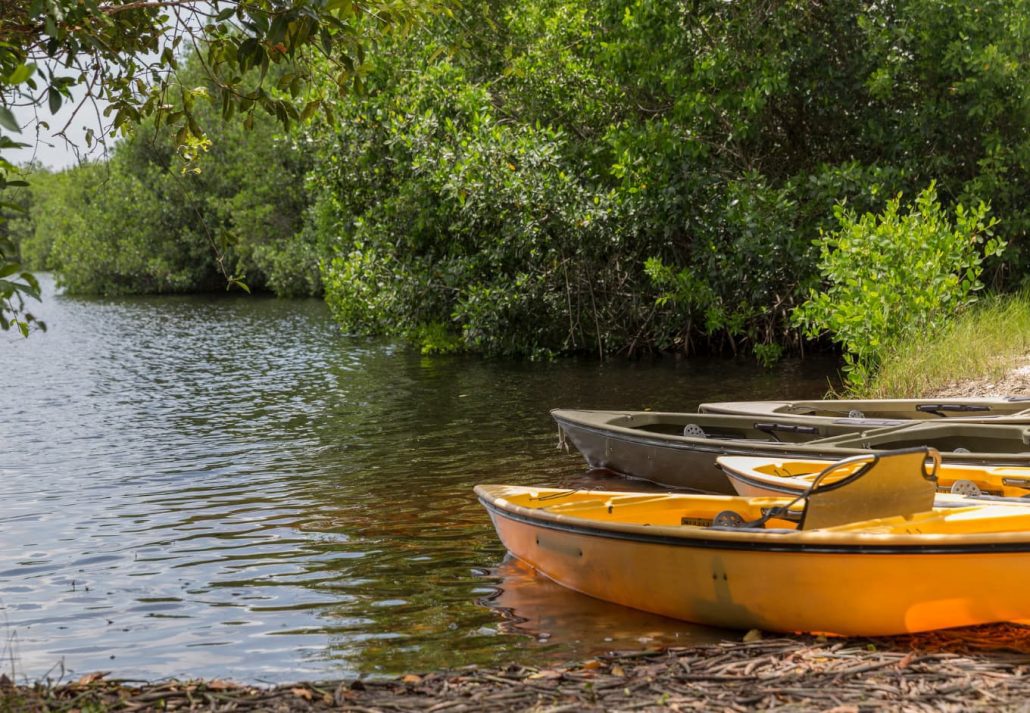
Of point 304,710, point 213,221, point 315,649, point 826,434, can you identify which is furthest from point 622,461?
point 213,221

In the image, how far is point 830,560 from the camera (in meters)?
6.45

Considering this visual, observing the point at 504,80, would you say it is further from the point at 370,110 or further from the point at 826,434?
the point at 826,434

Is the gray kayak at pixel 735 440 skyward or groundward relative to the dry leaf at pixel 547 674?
skyward

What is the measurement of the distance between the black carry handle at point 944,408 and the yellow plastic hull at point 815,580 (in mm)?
5140

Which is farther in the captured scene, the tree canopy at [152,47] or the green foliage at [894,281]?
the green foliage at [894,281]

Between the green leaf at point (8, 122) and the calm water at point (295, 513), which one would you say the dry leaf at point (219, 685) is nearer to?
the calm water at point (295, 513)

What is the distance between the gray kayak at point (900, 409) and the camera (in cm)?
1109

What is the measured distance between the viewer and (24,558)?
30.7 ft

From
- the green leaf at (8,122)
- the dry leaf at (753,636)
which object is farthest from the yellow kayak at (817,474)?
the green leaf at (8,122)

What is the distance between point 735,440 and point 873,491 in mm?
3872

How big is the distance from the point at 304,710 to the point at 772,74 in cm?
1692

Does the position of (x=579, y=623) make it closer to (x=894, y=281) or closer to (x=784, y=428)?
(x=784, y=428)

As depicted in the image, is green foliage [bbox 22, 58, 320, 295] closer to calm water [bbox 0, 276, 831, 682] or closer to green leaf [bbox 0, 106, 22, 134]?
calm water [bbox 0, 276, 831, 682]

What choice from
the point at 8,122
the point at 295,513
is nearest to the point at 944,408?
the point at 295,513
